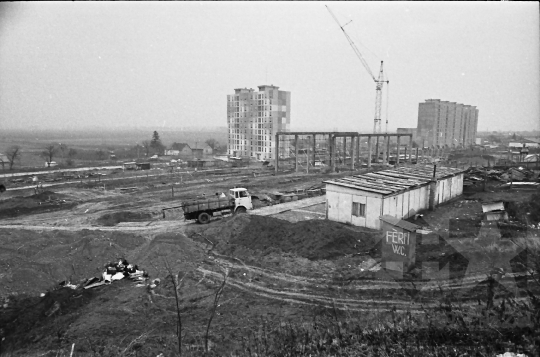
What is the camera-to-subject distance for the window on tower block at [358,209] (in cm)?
1766

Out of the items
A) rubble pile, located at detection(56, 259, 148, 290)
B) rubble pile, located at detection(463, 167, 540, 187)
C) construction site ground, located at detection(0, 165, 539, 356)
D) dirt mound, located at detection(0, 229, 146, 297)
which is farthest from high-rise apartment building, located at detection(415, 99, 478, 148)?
rubble pile, located at detection(56, 259, 148, 290)

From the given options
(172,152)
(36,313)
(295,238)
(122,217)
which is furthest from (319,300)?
(172,152)

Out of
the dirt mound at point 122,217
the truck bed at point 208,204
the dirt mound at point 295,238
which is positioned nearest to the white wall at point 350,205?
the dirt mound at point 295,238

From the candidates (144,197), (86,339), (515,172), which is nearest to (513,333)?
(86,339)

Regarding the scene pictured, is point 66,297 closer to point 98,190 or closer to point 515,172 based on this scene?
point 98,190

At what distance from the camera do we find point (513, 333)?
652 centimetres

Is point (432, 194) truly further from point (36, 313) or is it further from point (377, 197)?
point (36, 313)

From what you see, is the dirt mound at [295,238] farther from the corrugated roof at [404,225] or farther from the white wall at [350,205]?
the corrugated roof at [404,225]

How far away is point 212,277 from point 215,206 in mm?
8218

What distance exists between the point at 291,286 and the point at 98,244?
326 inches

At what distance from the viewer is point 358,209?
17891 millimetres

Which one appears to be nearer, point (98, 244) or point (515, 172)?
point (98, 244)

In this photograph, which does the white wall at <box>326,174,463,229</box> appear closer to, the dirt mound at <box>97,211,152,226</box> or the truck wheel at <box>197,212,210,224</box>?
the truck wheel at <box>197,212,210,224</box>

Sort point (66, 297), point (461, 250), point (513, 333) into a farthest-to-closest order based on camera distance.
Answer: point (461, 250) < point (66, 297) < point (513, 333)
